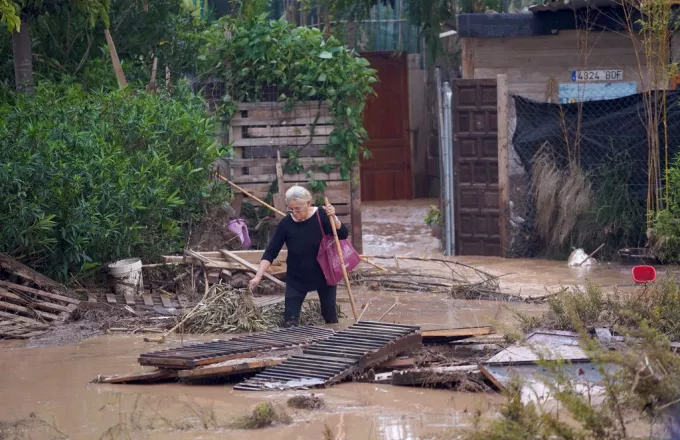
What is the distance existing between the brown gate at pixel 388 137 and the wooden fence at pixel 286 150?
738 centimetres

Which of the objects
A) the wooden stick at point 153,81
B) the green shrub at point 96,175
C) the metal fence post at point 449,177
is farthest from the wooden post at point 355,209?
the wooden stick at point 153,81

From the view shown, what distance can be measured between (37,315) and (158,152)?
291 centimetres

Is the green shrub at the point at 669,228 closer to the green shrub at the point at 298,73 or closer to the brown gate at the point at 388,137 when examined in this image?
the green shrub at the point at 298,73

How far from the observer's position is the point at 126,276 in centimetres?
1116

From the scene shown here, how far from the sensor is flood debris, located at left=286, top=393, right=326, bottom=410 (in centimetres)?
676

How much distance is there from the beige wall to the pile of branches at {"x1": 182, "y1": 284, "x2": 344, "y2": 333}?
6.59 metres

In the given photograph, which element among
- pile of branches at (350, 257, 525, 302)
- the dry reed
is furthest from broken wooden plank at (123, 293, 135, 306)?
the dry reed

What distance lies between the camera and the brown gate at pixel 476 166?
1413cm

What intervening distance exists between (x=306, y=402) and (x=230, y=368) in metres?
0.97

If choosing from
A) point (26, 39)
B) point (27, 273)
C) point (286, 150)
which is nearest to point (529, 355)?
point (27, 273)

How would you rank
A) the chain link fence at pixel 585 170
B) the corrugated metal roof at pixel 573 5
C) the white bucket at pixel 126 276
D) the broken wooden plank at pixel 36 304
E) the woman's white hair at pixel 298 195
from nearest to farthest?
1. the woman's white hair at pixel 298 195
2. the broken wooden plank at pixel 36 304
3. the white bucket at pixel 126 276
4. the chain link fence at pixel 585 170
5. the corrugated metal roof at pixel 573 5

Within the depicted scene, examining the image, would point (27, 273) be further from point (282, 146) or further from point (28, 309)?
point (282, 146)

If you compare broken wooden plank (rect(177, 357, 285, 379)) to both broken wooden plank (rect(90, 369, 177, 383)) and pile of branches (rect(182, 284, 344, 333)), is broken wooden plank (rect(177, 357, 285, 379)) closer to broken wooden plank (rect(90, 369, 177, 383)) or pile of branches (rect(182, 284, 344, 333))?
broken wooden plank (rect(90, 369, 177, 383))

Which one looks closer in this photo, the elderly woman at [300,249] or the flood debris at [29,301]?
the elderly woman at [300,249]
